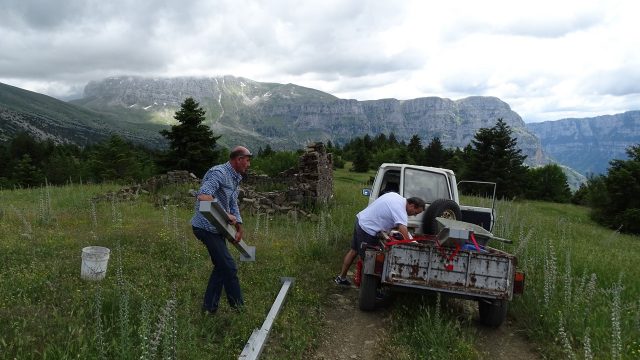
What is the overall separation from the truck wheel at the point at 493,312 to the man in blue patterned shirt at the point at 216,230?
12.1ft

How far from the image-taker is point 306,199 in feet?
59.4

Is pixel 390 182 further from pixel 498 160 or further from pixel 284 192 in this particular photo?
pixel 498 160

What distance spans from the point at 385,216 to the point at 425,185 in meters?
3.08

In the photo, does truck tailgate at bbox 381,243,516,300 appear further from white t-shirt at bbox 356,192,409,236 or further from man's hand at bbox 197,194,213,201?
man's hand at bbox 197,194,213,201

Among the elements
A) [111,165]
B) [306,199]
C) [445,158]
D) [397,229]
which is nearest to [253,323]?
[397,229]

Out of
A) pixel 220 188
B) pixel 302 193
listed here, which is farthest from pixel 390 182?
pixel 302 193

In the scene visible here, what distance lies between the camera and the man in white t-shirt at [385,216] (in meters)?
7.09

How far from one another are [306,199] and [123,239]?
366 inches

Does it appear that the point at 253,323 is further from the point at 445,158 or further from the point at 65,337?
the point at 445,158

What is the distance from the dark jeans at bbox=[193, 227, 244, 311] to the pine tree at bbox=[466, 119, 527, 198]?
146 ft

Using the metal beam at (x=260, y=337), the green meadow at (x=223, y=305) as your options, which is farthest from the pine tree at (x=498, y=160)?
the metal beam at (x=260, y=337)

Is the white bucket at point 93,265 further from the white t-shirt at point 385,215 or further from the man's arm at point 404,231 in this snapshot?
the man's arm at point 404,231

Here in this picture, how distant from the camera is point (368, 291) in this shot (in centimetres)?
676

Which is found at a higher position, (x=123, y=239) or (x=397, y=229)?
(x=397, y=229)
